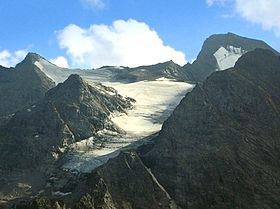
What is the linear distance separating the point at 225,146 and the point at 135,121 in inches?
1727

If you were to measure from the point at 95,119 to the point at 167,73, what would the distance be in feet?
231

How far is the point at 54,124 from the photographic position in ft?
347

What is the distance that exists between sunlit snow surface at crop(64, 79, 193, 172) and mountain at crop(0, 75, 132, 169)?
2530 millimetres

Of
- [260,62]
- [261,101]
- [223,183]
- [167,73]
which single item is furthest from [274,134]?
[167,73]

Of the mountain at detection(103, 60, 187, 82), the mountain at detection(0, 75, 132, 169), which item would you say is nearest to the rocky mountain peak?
the mountain at detection(103, 60, 187, 82)

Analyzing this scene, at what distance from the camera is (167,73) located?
182500 mm

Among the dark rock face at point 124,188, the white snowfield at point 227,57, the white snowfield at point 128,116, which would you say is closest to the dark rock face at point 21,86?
the white snowfield at point 128,116

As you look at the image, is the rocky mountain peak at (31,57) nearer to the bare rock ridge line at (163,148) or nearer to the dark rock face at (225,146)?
the bare rock ridge line at (163,148)

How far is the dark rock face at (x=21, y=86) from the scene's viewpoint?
142750mm

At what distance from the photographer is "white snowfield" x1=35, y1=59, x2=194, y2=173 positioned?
328ft

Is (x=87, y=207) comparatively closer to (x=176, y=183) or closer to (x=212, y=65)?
(x=176, y=183)

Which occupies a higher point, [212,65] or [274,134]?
[212,65]

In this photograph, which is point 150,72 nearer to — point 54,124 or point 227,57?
point 227,57

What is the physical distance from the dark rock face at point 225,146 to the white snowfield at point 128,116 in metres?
14.0
